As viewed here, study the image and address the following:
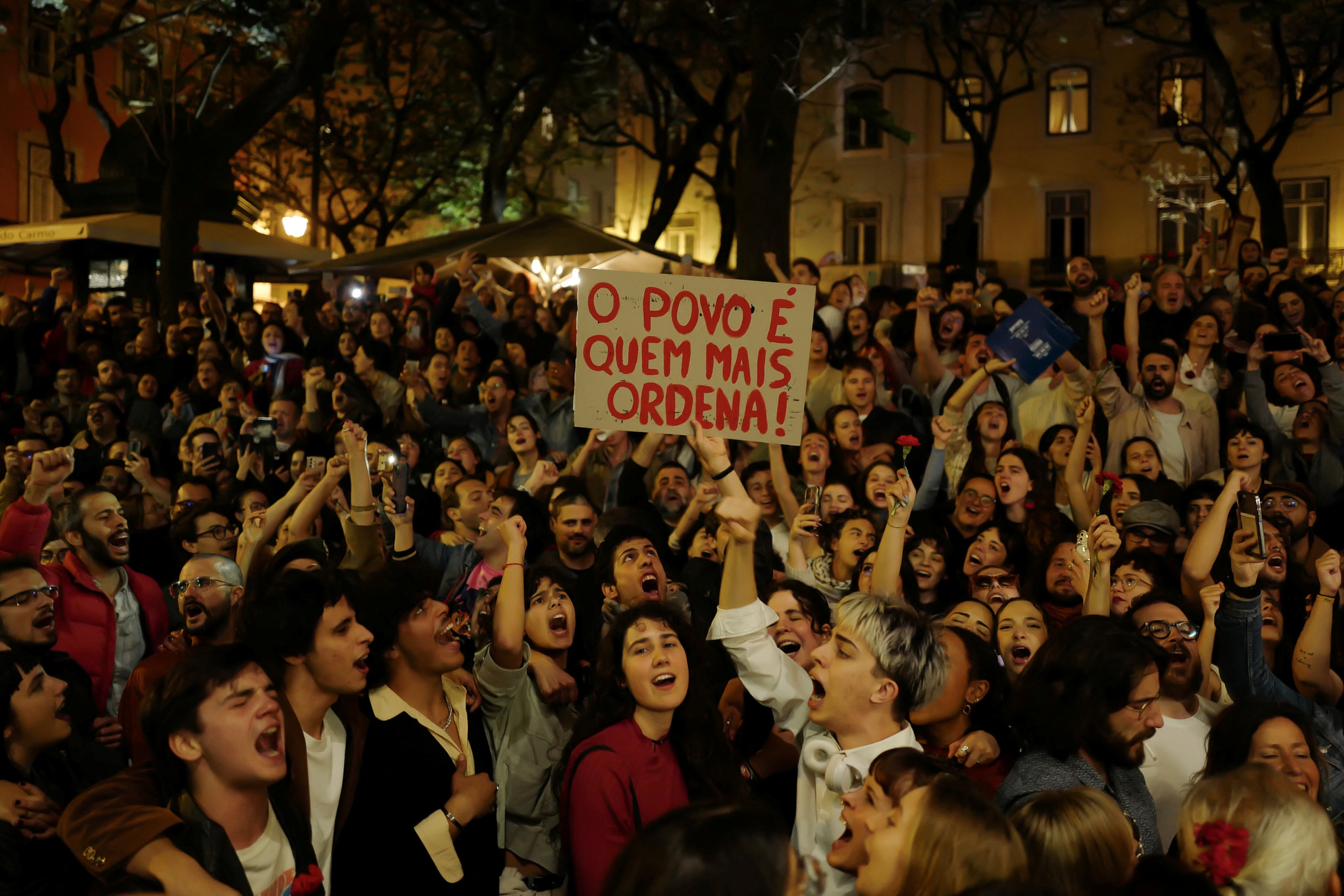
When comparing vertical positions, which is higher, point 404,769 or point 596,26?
point 596,26

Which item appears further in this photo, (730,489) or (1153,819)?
(730,489)

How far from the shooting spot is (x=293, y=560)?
4.66 meters

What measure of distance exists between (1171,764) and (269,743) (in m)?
2.83

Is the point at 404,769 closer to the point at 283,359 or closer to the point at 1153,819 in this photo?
the point at 1153,819

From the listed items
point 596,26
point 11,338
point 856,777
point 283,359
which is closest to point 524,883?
point 856,777

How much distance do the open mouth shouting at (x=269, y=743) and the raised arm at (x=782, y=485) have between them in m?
3.77

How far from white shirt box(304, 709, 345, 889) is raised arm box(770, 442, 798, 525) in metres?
3.41

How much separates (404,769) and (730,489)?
1.45 m

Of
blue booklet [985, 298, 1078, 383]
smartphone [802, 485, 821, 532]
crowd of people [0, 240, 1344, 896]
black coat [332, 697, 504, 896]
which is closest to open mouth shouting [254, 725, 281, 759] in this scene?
crowd of people [0, 240, 1344, 896]

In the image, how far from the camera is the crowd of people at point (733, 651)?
305cm

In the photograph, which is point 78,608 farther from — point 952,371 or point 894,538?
point 952,371

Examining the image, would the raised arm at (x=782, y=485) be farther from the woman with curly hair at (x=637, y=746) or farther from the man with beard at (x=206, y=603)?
the man with beard at (x=206, y=603)

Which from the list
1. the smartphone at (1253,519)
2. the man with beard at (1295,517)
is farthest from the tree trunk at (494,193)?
the smartphone at (1253,519)

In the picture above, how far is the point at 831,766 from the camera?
12.0ft
